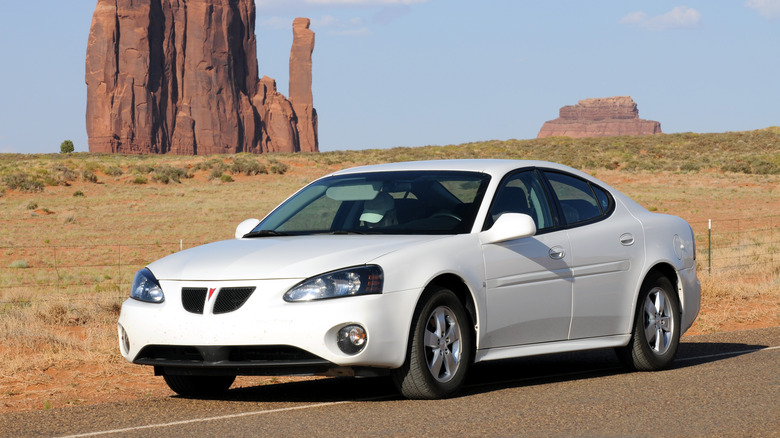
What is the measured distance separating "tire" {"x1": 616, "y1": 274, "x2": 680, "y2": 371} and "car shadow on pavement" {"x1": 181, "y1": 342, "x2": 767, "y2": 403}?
187 mm

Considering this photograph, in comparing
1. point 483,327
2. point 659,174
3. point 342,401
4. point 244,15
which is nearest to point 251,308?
point 342,401

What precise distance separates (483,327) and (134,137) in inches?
4800

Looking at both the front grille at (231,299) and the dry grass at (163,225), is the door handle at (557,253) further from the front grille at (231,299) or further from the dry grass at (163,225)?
the dry grass at (163,225)

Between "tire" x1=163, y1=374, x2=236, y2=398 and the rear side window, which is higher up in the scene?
the rear side window

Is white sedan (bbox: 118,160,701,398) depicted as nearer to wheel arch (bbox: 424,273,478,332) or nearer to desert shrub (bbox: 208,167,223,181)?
wheel arch (bbox: 424,273,478,332)

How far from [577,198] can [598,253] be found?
0.52 meters

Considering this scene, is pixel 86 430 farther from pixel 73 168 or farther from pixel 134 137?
pixel 134 137

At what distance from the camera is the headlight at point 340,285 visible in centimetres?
630

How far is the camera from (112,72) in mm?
124812

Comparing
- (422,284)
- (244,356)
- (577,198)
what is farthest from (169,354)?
(577,198)

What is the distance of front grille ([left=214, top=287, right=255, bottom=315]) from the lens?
636 cm

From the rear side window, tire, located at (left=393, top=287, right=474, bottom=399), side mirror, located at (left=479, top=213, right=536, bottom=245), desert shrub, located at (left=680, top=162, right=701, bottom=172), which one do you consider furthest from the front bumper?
desert shrub, located at (left=680, top=162, right=701, bottom=172)

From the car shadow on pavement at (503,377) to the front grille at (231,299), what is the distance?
992 millimetres

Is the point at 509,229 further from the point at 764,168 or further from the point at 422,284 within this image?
the point at 764,168
